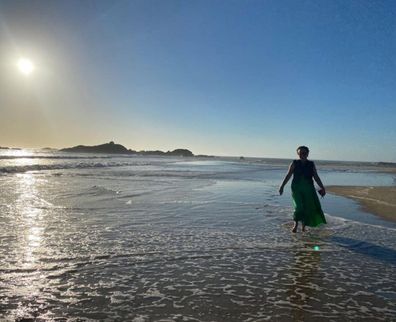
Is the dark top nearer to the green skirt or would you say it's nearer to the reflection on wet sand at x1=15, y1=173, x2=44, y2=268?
the green skirt

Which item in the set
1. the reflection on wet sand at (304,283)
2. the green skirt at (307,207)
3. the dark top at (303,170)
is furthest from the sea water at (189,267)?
the dark top at (303,170)

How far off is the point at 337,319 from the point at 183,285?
228cm

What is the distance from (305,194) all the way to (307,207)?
35 centimetres

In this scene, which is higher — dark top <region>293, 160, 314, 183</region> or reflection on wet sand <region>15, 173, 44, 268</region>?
dark top <region>293, 160, 314, 183</region>

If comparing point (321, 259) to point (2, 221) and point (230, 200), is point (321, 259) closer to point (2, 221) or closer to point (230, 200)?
point (2, 221)

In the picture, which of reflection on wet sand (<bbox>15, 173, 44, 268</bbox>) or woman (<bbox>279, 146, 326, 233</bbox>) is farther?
woman (<bbox>279, 146, 326, 233</bbox>)

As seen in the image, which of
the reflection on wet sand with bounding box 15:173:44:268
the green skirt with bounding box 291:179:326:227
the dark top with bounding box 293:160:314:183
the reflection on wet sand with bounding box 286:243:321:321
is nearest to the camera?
the reflection on wet sand with bounding box 286:243:321:321

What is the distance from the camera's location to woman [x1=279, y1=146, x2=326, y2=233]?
10406 millimetres

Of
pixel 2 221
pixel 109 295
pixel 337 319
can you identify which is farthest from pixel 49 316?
pixel 2 221

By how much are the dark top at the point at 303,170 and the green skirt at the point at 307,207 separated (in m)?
0.17

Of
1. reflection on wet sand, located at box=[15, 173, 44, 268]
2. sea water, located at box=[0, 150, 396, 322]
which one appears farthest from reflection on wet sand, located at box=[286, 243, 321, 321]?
reflection on wet sand, located at box=[15, 173, 44, 268]

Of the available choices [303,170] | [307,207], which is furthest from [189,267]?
[303,170]

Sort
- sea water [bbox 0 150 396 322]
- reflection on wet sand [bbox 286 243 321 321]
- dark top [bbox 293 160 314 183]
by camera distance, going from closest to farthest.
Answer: sea water [bbox 0 150 396 322] < reflection on wet sand [bbox 286 243 321 321] < dark top [bbox 293 160 314 183]

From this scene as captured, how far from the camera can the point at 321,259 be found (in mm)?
7695
